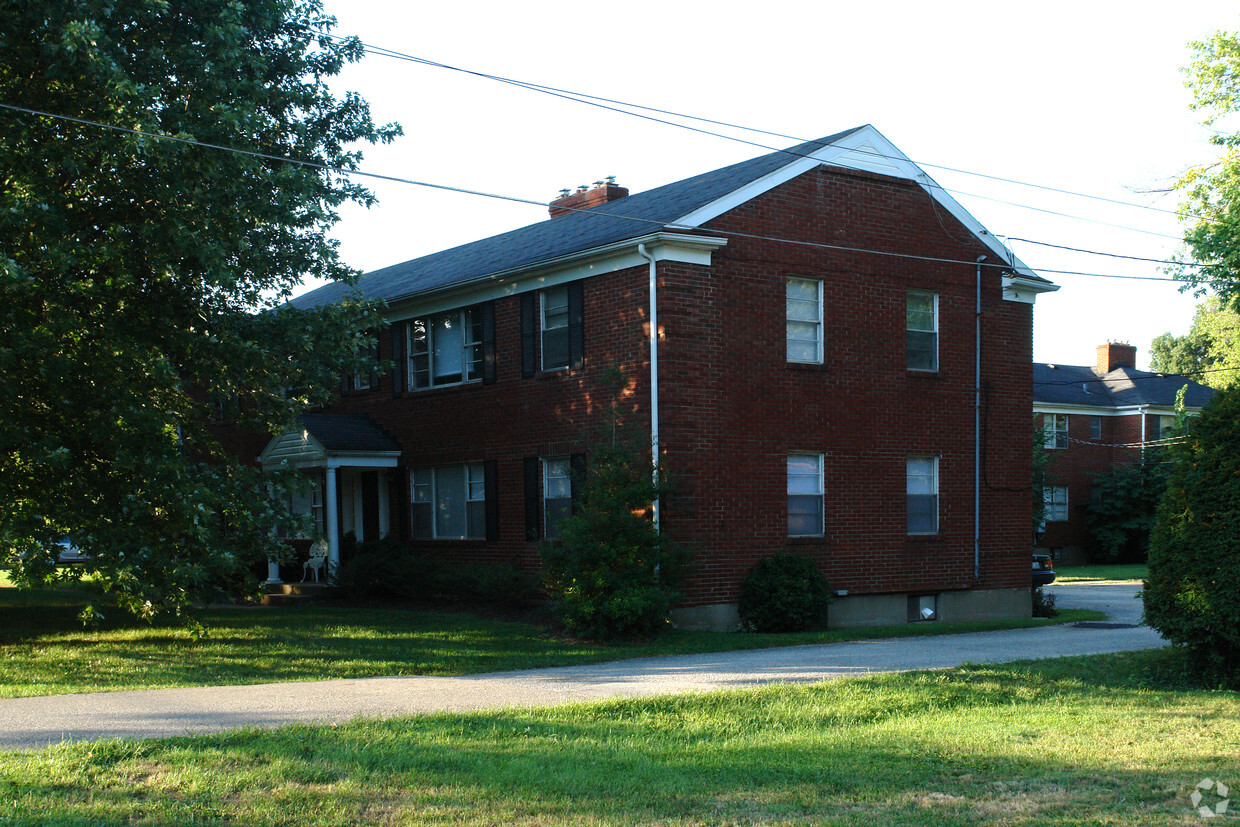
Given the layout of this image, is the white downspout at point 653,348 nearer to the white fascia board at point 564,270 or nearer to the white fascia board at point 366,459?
the white fascia board at point 564,270

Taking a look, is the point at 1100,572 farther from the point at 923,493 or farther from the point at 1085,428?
the point at 923,493

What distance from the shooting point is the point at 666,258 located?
1703cm

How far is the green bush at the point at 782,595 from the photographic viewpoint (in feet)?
55.9

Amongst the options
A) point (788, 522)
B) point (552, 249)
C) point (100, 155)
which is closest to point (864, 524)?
point (788, 522)

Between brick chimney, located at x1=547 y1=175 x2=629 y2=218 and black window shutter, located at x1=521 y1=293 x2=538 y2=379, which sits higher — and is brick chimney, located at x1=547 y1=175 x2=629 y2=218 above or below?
above

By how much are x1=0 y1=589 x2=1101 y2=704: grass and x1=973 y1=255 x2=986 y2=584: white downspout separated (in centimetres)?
161

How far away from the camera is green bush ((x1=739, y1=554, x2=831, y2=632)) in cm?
1705

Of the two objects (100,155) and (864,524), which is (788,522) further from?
(100,155)

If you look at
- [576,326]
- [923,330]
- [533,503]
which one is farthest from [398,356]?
[923,330]

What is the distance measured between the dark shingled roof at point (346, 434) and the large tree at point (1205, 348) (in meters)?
27.3

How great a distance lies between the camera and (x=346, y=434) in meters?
22.8

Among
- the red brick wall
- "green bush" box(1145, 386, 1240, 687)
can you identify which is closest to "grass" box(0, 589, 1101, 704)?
the red brick wall

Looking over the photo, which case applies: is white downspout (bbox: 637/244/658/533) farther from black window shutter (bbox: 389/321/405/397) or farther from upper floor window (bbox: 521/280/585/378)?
black window shutter (bbox: 389/321/405/397)

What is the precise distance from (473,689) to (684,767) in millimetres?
4172
